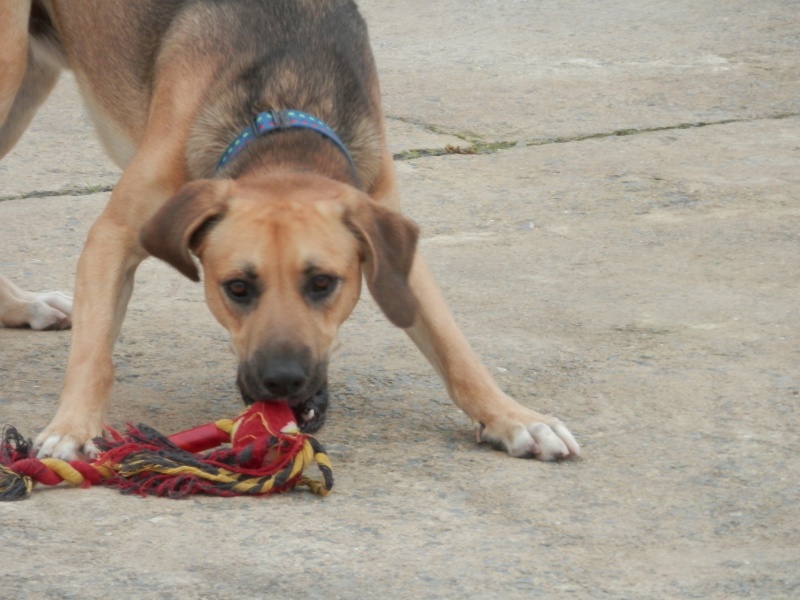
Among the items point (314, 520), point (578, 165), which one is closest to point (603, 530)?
point (314, 520)

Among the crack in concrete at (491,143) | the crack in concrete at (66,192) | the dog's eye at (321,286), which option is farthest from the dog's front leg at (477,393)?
the crack in concrete at (491,143)

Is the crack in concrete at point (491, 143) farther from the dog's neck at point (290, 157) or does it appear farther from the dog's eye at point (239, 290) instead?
the dog's eye at point (239, 290)

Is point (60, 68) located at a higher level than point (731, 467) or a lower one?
higher

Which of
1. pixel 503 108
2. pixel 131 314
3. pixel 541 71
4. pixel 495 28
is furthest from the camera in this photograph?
pixel 495 28

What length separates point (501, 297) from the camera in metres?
5.62

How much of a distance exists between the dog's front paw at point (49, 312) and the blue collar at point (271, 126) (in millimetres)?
1290

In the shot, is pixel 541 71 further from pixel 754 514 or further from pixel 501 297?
pixel 754 514

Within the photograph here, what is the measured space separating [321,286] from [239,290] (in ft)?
0.75

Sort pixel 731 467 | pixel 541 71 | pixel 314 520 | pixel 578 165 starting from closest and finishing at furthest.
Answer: pixel 314 520 → pixel 731 467 → pixel 578 165 → pixel 541 71

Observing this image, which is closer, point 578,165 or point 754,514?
point 754,514

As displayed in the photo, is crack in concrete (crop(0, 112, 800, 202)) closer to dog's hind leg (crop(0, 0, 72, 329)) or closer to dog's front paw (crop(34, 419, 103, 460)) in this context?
dog's hind leg (crop(0, 0, 72, 329))

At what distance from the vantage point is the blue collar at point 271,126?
436cm

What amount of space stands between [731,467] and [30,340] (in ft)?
8.78

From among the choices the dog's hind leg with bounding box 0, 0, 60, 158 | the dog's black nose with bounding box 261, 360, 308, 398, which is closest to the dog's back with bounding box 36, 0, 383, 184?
the dog's hind leg with bounding box 0, 0, 60, 158
